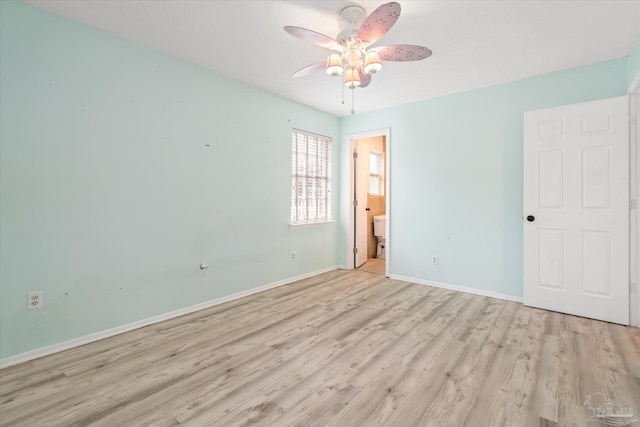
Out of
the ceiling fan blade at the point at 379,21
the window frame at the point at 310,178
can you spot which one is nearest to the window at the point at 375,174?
the window frame at the point at 310,178

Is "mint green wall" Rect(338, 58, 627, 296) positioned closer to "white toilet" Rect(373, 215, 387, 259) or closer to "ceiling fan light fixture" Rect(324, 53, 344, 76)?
"ceiling fan light fixture" Rect(324, 53, 344, 76)

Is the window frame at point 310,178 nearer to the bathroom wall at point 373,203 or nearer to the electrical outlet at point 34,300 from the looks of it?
the bathroom wall at point 373,203

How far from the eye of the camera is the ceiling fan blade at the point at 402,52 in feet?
6.93

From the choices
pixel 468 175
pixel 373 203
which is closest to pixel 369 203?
pixel 373 203

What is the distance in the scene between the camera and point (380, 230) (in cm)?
619

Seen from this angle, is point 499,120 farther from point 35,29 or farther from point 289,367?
point 35,29

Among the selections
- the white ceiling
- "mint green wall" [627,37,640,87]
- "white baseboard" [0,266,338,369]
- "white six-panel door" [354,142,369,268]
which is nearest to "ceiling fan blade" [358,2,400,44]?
the white ceiling

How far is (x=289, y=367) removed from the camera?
2131mm

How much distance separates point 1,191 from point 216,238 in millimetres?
1730

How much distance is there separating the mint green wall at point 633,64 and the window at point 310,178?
351cm

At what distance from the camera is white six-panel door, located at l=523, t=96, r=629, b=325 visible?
2854mm

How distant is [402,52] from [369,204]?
13.3ft

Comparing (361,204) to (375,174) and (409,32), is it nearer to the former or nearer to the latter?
A: (375,174)

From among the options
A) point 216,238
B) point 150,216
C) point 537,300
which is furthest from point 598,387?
point 150,216
